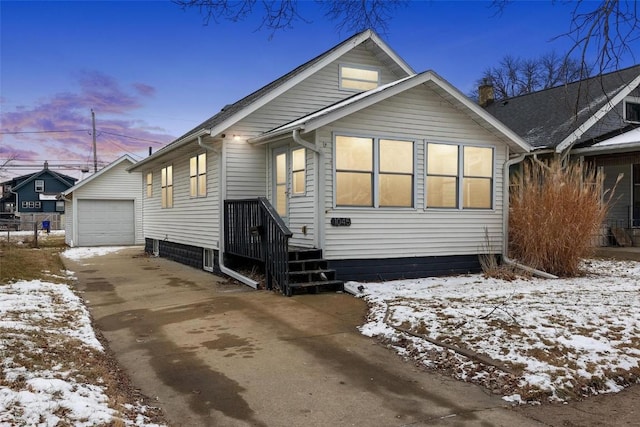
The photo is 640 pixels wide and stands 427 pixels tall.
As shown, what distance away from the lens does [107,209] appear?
24156 millimetres

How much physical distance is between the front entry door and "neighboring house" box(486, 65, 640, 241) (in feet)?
30.1

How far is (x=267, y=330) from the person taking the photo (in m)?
6.03

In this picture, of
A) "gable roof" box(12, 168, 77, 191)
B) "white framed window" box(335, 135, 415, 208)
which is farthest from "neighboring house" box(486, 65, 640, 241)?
"gable roof" box(12, 168, 77, 191)

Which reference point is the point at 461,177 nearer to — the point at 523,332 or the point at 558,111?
the point at 523,332

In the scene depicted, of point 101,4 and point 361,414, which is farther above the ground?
point 101,4

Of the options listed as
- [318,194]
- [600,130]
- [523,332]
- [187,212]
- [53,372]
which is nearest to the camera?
[53,372]

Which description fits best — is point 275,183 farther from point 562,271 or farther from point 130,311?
point 562,271

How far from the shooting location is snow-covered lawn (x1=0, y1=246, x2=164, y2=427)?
314cm

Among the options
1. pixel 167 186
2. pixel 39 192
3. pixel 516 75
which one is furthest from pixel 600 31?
pixel 39 192

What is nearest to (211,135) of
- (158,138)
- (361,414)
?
(361,414)

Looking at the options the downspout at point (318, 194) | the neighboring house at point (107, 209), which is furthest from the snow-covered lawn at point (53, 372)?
the neighboring house at point (107, 209)

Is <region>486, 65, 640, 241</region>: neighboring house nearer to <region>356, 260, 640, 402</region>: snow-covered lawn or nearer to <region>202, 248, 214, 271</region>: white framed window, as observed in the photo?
<region>356, 260, 640, 402</region>: snow-covered lawn

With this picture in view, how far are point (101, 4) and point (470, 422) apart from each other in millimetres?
6154

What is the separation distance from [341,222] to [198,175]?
15.8 feet
